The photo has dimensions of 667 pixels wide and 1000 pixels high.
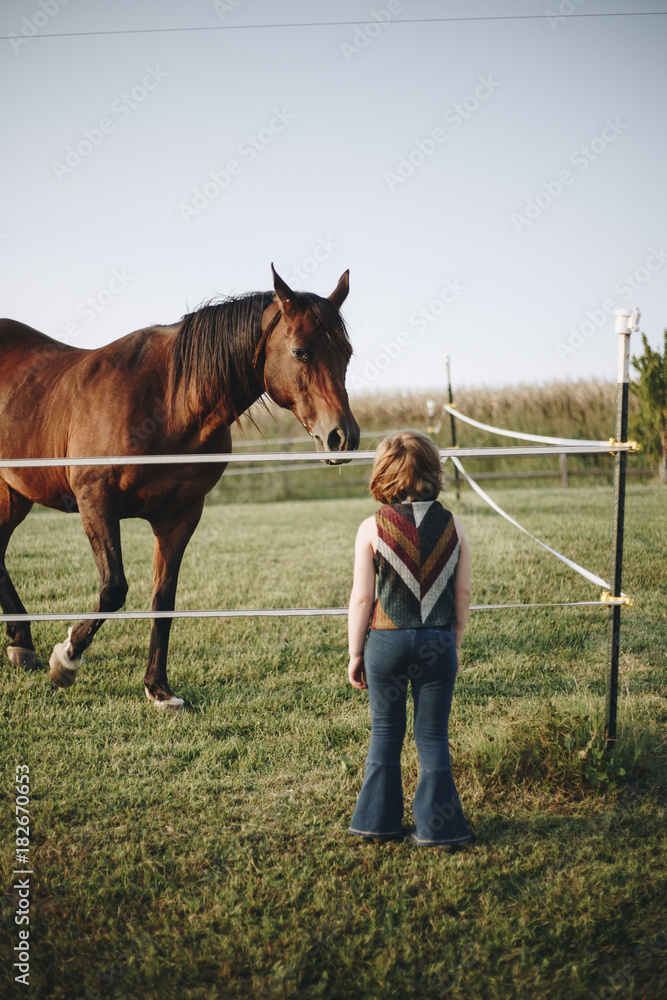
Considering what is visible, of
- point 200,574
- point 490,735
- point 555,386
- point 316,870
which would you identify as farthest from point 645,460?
point 316,870

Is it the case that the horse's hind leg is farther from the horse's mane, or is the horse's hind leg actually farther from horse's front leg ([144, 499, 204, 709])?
the horse's mane

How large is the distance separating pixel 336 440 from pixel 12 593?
2629mm

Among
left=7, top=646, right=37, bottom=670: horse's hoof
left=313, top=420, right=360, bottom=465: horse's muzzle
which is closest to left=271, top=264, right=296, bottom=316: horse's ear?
left=313, top=420, right=360, bottom=465: horse's muzzle

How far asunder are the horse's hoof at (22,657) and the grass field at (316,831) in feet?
0.21

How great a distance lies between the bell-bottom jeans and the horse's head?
37.6 inches

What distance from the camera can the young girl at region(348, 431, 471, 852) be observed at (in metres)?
2.05

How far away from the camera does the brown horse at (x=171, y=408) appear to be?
2861 mm

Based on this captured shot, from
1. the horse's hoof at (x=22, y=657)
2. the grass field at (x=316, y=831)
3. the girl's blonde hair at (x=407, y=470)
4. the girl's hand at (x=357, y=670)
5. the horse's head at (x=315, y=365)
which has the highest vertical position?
the horse's head at (x=315, y=365)

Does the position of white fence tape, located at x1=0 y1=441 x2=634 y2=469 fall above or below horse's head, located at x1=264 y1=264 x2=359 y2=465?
below

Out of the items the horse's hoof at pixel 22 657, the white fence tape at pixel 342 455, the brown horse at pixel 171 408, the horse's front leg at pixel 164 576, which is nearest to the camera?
the white fence tape at pixel 342 455

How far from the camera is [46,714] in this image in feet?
10.7

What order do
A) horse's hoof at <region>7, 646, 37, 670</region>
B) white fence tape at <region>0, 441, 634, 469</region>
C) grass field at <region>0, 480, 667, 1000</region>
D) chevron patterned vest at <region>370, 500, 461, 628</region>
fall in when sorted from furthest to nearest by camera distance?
horse's hoof at <region>7, 646, 37, 670</region> < white fence tape at <region>0, 441, 634, 469</region> < chevron patterned vest at <region>370, 500, 461, 628</region> < grass field at <region>0, 480, 667, 1000</region>

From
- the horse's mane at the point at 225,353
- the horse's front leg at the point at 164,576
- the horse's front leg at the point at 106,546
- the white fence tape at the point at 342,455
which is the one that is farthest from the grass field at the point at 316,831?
the horse's mane at the point at 225,353

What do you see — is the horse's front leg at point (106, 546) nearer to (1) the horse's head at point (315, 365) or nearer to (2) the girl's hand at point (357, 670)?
(1) the horse's head at point (315, 365)
